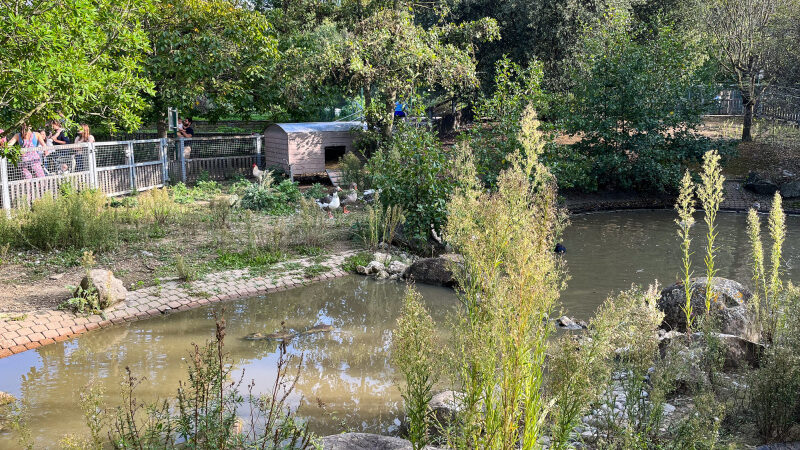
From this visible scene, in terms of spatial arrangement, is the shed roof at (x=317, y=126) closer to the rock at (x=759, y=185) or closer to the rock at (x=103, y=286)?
the rock at (x=103, y=286)

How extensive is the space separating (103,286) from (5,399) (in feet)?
8.09

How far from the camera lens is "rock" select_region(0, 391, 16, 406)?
601 cm

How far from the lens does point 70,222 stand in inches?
411

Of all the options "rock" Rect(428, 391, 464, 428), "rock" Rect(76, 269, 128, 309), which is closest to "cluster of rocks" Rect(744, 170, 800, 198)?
"rock" Rect(428, 391, 464, 428)

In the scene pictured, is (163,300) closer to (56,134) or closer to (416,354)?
(416,354)

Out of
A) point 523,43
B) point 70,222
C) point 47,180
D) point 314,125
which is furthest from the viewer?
point 523,43

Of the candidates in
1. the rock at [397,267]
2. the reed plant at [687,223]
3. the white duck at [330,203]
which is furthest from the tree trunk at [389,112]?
the reed plant at [687,223]

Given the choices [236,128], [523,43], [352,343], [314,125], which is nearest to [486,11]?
[523,43]

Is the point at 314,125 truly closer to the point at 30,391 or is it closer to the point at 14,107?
the point at 14,107

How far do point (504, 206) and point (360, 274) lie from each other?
7.69m

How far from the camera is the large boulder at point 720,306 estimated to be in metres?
7.02

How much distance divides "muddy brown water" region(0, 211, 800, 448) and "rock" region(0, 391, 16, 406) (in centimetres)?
14

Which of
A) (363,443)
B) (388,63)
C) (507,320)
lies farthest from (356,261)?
(388,63)

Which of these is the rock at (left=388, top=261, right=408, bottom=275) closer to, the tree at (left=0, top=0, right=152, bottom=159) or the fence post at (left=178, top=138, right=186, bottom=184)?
the tree at (left=0, top=0, right=152, bottom=159)
